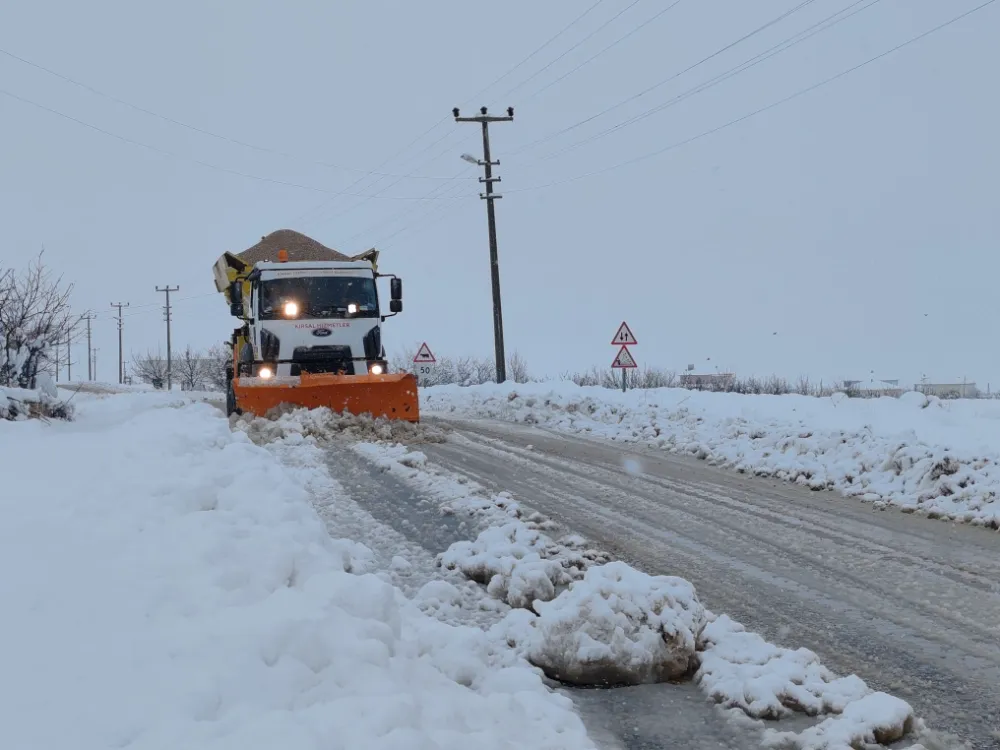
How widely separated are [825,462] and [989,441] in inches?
72.0

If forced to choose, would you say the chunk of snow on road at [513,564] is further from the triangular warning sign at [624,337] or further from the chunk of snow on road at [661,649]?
the triangular warning sign at [624,337]

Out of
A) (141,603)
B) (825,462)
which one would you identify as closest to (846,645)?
(141,603)

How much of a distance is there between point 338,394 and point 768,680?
1042 centimetres

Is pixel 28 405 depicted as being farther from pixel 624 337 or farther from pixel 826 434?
pixel 624 337

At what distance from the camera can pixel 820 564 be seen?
545cm

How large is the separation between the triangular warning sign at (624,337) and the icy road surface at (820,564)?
8.81 metres

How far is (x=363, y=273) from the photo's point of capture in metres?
14.5

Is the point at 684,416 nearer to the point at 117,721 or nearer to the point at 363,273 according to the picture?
the point at 363,273

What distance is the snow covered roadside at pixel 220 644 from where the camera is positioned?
7.61 feet

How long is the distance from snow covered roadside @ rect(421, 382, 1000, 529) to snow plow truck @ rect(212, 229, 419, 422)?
3458mm

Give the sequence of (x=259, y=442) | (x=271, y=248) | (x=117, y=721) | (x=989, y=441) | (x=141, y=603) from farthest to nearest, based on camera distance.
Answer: (x=271, y=248), (x=259, y=442), (x=989, y=441), (x=141, y=603), (x=117, y=721)

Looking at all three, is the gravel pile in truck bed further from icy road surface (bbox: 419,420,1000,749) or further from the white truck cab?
icy road surface (bbox: 419,420,1000,749)

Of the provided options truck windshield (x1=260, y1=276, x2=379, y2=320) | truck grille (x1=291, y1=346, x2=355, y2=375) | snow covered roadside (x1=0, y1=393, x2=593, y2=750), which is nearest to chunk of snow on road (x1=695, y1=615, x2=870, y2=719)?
snow covered roadside (x1=0, y1=393, x2=593, y2=750)

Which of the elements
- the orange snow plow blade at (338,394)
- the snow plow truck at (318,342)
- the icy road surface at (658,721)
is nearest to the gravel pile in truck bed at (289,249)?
the snow plow truck at (318,342)
